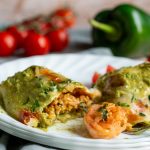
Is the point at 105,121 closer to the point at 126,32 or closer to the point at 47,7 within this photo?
the point at 126,32

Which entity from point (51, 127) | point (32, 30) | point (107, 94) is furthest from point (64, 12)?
point (51, 127)

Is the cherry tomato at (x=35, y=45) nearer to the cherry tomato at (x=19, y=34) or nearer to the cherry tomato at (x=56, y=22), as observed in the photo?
the cherry tomato at (x=19, y=34)

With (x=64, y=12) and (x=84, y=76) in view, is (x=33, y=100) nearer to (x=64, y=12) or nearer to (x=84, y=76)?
(x=84, y=76)

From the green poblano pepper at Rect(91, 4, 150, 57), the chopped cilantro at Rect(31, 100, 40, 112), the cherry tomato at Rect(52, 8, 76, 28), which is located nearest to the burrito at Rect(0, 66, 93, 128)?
the chopped cilantro at Rect(31, 100, 40, 112)

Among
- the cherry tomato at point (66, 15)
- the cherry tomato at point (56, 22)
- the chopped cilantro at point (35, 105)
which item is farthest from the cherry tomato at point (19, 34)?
the chopped cilantro at point (35, 105)

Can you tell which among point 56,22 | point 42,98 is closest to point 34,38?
point 56,22

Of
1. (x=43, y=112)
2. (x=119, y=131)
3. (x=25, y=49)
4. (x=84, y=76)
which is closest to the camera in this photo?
(x=119, y=131)

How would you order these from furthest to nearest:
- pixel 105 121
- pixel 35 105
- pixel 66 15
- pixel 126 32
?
pixel 66 15 → pixel 126 32 → pixel 35 105 → pixel 105 121
